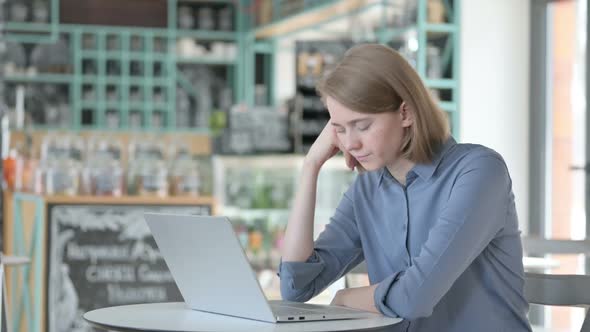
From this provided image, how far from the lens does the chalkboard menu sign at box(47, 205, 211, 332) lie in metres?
5.68

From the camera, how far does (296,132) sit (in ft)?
22.6

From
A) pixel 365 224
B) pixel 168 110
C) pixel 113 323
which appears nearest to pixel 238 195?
pixel 365 224

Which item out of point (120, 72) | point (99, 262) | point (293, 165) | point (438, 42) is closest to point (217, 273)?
point (99, 262)

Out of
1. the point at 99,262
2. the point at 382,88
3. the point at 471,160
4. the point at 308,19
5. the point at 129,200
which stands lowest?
the point at 99,262

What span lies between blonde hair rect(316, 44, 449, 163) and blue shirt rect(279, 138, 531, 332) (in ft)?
0.24

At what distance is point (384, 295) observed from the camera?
6.68 feet

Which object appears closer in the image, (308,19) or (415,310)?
(415,310)

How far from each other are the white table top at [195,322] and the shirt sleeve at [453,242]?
0.16 feet

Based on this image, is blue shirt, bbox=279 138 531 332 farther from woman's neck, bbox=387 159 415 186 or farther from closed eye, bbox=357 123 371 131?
closed eye, bbox=357 123 371 131

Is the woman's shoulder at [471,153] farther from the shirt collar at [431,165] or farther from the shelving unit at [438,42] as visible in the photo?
→ the shelving unit at [438,42]

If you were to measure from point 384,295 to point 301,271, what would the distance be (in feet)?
1.05

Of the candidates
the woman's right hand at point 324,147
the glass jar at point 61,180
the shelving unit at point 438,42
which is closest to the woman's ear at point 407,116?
the woman's right hand at point 324,147

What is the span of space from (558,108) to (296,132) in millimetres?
1684

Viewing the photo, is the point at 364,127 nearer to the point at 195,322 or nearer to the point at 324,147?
the point at 324,147
